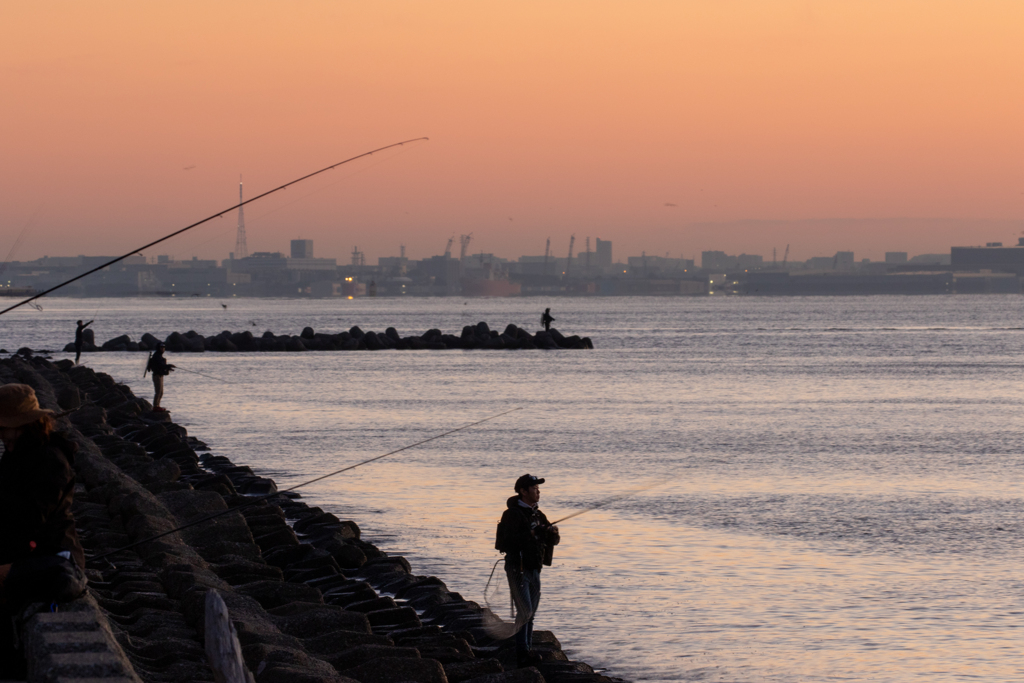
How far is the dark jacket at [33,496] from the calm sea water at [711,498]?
406cm

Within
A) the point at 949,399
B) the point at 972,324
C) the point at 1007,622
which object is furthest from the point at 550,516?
the point at 972,324

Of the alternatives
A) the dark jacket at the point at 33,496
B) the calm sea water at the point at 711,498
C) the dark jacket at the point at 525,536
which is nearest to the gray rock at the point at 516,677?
the dark jacket at the point at 525,536

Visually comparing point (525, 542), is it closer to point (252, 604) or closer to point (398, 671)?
point (398, 671)

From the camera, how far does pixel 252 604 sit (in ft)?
24.8

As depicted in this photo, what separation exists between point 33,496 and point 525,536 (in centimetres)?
298

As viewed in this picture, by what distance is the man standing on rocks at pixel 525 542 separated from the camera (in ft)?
21.1

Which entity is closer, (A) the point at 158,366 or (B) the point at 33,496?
(B) the point at 33,496

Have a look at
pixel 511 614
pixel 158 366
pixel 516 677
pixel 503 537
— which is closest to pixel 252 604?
pixel 511 614

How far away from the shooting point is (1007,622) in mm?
8117

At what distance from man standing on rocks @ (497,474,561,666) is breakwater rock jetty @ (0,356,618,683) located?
41cm

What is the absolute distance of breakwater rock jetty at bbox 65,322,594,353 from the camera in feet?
173

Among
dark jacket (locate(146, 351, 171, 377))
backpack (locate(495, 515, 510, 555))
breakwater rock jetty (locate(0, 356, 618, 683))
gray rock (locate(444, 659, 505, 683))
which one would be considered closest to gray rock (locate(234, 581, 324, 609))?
breakwater rock jetty (locate(0, 356, 618, 683))

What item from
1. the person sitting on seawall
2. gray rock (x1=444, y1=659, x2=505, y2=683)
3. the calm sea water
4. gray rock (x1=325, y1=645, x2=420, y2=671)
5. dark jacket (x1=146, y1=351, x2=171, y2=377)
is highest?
the person sitting on seawall

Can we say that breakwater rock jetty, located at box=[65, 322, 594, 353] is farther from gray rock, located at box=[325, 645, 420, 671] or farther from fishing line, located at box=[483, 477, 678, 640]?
gray rock, located at box=[325, 645, 420, 671]
